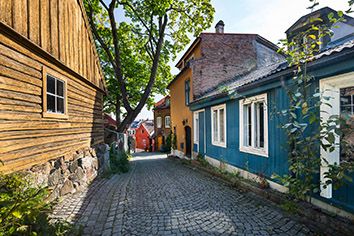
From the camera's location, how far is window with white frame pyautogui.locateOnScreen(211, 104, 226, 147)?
8.82 metres

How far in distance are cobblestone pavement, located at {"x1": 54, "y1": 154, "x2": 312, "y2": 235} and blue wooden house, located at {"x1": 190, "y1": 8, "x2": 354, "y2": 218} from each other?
0.92 meters

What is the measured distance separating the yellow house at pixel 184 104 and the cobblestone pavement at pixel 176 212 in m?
8.02

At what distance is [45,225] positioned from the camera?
10.6 feet

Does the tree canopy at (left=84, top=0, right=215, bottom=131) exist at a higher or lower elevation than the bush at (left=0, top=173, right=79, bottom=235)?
higher

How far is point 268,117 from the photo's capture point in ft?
19.5

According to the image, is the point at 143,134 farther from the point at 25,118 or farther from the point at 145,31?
the point at 25,118

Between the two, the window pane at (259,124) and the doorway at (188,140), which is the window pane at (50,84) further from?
the doorway at (188,140)

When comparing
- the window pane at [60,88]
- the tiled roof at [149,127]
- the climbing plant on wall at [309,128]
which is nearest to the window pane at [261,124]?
the climbing plant on wall at [309,128]

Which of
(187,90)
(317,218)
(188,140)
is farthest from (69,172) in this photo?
(187,90)

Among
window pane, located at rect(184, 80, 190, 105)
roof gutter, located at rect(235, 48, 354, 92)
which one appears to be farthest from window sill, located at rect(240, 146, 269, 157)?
window pane, located at rect(184, 80, 190, 105)

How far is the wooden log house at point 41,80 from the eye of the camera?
407 centimetres

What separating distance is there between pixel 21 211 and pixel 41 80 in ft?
11.6

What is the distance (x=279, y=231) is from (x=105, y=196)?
181 inches

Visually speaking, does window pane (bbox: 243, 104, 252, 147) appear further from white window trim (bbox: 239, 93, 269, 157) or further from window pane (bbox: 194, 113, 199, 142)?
window pane (bbox: 194, 113, 199, 142)
